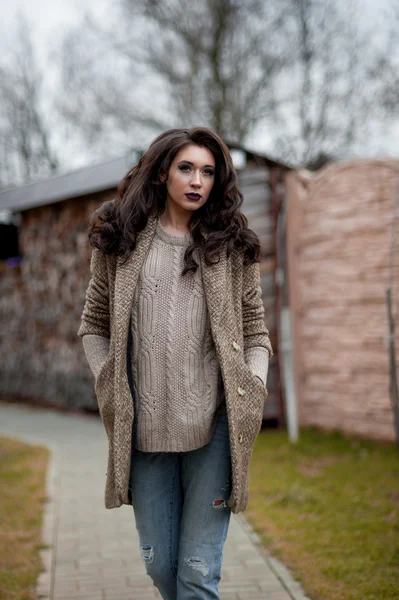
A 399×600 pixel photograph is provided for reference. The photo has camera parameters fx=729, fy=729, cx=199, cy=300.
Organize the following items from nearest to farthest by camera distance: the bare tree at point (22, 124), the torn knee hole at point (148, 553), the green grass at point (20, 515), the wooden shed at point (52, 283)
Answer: the torn knee hole at point (148, 553)
the green grass at point (20, 515)
the wooden shed at point (52, 283)
the bare tree at point (22, 124)

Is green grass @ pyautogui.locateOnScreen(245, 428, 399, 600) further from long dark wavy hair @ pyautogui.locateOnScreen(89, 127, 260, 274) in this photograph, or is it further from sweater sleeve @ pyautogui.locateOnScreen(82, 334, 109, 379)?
long dark wavy hair @ pyautogui.locateOnScreen(89, 127, 260, 274)

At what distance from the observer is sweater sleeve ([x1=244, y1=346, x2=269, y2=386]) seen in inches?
101

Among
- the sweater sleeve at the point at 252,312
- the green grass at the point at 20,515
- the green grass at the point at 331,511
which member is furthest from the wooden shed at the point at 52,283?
the sweater sleeve at the point at 252,312

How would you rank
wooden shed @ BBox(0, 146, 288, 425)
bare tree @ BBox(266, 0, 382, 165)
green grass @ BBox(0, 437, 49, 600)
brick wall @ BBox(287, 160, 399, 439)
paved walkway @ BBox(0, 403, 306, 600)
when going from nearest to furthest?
paved walkway @ BBox(0, 403, 306, 600) → green grass @ BBox(0, 437, 49, 600) → brick wall @ BBox(287, 160, 399, 439) → wooden shed @ BBox(0, 146, 288, 425) → bare tree @ BBox(266, 0, 382, 165)

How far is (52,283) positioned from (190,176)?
799 centimetres

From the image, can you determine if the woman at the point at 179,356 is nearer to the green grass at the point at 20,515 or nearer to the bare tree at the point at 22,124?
the green grass at the point at 20,515

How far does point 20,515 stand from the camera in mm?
5043

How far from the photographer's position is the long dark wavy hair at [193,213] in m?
2.54

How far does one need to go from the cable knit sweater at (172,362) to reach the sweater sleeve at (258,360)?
0.46 ft

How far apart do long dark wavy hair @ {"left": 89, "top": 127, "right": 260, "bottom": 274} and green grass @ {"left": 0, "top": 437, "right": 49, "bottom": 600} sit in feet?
6.81

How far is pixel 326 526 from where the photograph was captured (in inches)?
178

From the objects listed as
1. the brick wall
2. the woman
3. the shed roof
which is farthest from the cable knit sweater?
the shed roof

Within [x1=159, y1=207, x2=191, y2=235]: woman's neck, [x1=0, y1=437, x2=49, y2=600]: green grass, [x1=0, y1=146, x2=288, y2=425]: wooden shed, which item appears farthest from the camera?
[x1=0, y1=146, x2=288, y2=425]: wooden shed

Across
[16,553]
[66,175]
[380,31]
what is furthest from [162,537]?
[380,31]
